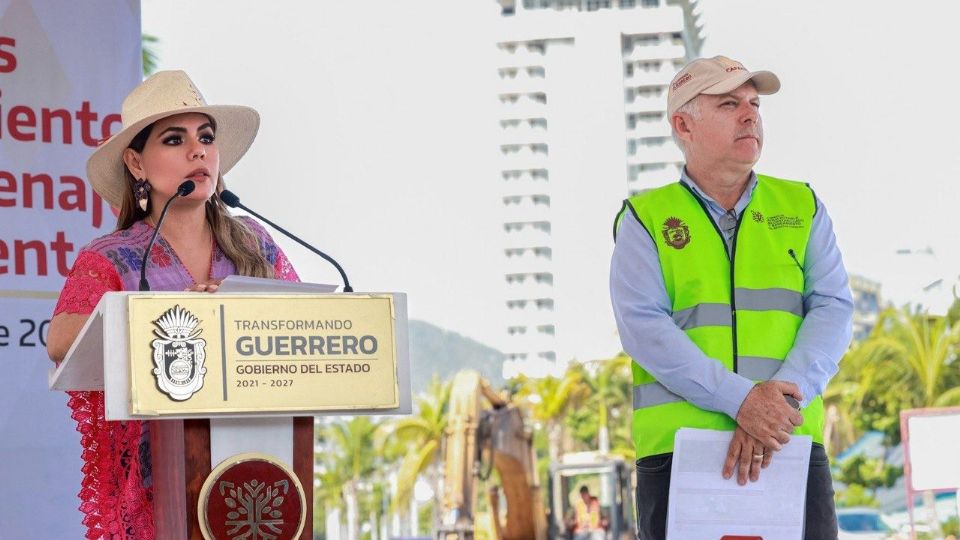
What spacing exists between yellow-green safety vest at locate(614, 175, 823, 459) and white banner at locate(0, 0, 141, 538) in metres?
2.28

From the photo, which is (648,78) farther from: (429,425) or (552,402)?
(429,425)

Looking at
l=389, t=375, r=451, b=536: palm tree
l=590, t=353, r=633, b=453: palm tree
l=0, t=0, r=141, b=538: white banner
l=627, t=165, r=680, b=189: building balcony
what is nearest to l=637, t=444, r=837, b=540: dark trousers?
l=0, t=0, r=141, b=538: white banner

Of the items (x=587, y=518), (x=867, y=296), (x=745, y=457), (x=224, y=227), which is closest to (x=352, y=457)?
(x=587, y=518)

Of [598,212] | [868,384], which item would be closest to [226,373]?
[868,384]

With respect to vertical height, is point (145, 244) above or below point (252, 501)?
above

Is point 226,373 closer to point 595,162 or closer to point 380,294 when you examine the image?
point 380,294

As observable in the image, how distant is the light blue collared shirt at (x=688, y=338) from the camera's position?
3.04m

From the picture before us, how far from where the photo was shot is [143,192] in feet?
10.6

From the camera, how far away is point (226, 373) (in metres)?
2.42

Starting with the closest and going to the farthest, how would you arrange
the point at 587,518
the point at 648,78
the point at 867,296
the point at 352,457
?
1. the point at 587,518
2. the point at 352,457
3. the point at 648,78
4. the point at 867,296

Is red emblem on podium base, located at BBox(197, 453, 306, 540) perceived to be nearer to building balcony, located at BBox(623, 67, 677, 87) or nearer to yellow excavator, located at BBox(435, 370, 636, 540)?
yellow excavator, located at BBox(435, 370, 636, 540)

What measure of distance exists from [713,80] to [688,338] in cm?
65

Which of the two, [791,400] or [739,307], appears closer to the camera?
[791,400]

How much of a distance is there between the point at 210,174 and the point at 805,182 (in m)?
1.48
